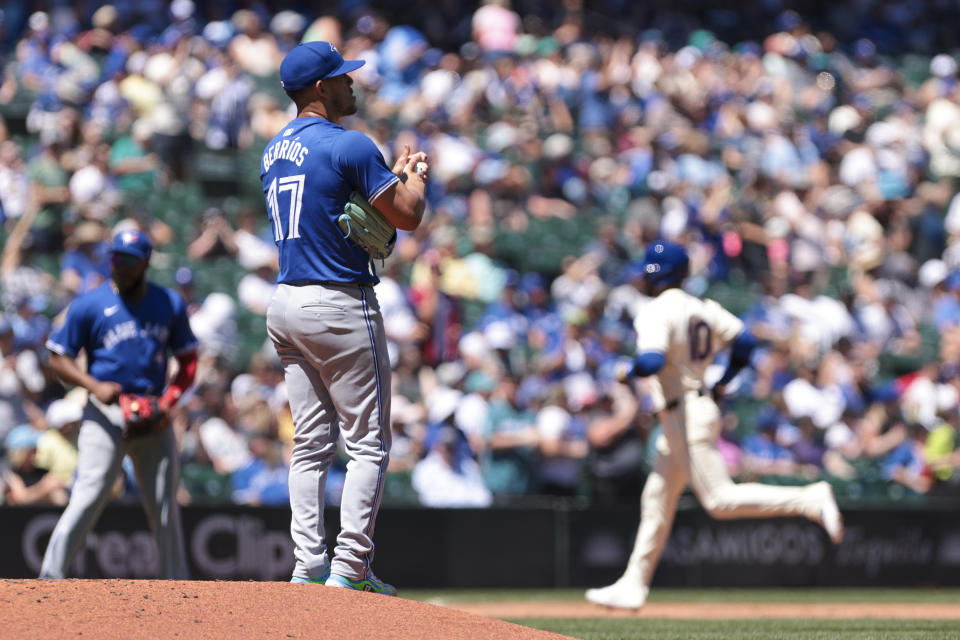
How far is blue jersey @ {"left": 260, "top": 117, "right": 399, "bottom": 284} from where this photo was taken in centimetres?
562

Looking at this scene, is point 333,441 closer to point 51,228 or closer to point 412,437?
point 412,437

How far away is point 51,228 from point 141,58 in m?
3.11

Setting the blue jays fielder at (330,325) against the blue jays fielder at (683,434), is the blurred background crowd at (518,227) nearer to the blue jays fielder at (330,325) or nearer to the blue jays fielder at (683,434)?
the blue jays fielder at (683,434)

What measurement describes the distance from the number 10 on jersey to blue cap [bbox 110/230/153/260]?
190 cm

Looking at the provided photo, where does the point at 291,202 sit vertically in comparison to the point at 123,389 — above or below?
above

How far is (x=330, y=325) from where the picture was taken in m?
5.61

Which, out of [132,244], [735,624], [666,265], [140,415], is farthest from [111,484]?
[735,624]

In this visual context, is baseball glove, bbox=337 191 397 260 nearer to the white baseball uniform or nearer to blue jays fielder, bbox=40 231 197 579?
blue jays fielder, bbox=40 231 197 579

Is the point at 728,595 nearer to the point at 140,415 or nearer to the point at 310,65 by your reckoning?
the point at 140,415

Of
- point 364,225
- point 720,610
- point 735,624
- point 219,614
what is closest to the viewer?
point 219,614

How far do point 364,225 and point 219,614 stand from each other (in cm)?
169

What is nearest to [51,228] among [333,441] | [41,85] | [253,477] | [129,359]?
[41,85]

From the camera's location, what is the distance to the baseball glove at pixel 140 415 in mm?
7395

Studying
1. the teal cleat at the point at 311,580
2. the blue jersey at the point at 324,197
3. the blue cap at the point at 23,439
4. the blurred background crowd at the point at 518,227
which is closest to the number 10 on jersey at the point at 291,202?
the blue jersey at the point at 324,197
